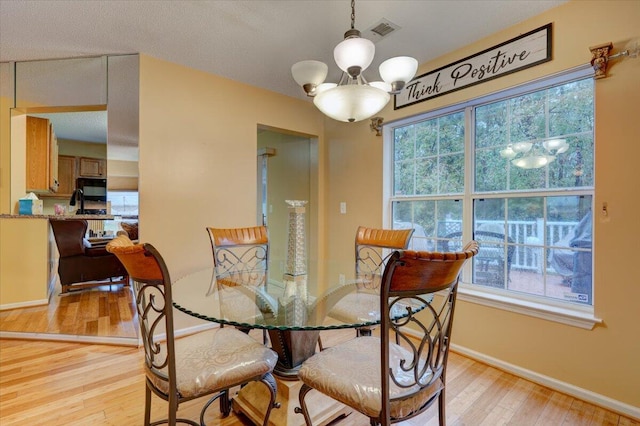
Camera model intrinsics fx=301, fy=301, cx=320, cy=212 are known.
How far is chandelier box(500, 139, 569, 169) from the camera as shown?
199 cm

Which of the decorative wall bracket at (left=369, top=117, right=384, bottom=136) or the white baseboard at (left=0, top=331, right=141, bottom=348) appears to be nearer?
the white baseboard at (left=0, top=331, right=141, bottom=348)

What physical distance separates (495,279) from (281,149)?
3.17 meters

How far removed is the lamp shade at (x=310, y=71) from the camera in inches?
64.8

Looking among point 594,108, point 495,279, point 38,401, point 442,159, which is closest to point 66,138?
point 38,401

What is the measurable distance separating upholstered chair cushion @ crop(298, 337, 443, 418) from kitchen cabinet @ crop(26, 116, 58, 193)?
3663 mm

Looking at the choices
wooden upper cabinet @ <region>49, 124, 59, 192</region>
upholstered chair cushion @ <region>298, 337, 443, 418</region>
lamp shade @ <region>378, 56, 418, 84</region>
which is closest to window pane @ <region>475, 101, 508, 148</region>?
lamp shade @ <region>378, 56, 418, 84</region>

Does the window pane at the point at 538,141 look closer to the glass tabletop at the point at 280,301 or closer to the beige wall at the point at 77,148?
the glass tabletop at the point at 280,301

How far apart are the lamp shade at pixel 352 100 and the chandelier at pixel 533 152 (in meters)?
1.21

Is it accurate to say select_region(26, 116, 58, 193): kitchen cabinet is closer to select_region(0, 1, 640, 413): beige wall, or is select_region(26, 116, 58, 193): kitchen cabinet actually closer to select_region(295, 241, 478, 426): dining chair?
select_region(0, 1, 640, 413): beige wall

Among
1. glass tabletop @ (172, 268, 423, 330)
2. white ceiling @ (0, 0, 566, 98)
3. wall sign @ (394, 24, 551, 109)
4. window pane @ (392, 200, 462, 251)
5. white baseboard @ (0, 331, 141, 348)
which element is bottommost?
white baseboard @ (0, 331, 141, 348)

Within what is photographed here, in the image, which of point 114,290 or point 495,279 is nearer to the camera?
point 495,279

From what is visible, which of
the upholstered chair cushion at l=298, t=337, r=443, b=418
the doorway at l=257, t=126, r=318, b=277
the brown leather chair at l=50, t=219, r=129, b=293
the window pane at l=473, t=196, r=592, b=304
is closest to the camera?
the upholstered chair cushion at l=298, t=337, r=443, b=418

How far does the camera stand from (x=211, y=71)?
2816mm

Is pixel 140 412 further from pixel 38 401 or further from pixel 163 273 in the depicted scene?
pixel 163 273
